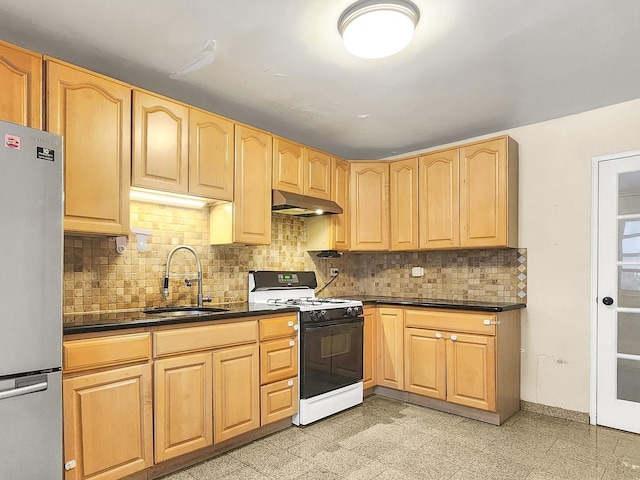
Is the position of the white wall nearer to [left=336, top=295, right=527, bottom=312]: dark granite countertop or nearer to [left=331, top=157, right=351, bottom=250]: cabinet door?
[left=336, top=295, right=527, bottom=312]: dark granite countertop

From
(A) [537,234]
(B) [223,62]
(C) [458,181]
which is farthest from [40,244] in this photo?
(A) [537,234]

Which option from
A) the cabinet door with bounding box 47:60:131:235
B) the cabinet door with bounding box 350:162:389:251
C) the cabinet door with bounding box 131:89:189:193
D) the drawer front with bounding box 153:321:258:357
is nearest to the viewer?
the cabinet door with bounding box 47:60:131:235

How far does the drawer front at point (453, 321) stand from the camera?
3.17 meters

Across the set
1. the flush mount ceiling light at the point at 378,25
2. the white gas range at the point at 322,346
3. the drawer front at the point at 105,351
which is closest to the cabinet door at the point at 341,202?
the white gas range at the point at 322,346

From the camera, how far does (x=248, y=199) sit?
3.18 m

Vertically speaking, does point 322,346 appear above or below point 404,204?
below

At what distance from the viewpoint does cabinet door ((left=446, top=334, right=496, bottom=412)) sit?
314cm

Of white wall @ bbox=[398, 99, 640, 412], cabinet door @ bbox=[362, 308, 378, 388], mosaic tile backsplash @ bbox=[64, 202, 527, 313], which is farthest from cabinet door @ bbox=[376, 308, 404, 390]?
white wall @ bbox=[398, 99, 640, 412]

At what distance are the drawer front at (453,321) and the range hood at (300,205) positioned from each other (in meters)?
1.17

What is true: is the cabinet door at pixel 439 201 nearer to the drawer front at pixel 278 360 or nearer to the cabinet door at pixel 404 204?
the cabinet door at pixel 404 204

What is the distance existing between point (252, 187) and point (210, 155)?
431 millimetres

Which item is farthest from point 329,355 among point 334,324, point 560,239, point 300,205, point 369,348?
point 560,239

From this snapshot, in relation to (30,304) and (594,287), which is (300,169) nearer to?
(30,304)

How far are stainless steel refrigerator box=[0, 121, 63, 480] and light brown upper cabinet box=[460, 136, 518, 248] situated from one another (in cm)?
305
